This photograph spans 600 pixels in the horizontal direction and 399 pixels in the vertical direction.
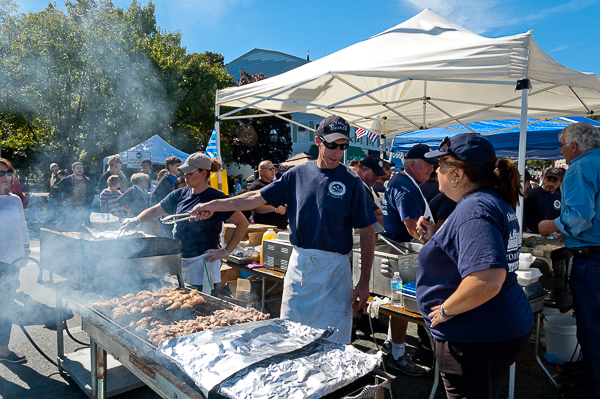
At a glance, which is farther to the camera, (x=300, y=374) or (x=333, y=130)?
(x=333, y=130)

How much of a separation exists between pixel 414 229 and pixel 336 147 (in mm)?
1246

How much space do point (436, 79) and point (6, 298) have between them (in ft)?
15.5

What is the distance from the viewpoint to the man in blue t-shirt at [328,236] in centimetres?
253

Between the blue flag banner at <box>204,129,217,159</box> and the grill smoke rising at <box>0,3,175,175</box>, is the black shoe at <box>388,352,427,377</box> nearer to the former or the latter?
the blue flag banner at <box>204,129,217,159</box>

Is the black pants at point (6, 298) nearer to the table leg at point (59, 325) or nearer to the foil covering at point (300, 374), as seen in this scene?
the table leg at point (59, 325)

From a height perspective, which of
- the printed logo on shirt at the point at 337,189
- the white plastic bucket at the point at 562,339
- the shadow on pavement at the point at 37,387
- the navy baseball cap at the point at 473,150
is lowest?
the shadow on pavement at the point at 37,387

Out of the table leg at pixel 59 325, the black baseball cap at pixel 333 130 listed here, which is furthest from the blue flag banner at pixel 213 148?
the black baseball cap at pixel 333 130

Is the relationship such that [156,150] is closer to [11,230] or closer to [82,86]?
[82,86]

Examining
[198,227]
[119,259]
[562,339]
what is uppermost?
[198,227]

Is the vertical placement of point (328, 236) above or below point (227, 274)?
above

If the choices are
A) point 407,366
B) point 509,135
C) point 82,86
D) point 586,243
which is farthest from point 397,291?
point 82,86

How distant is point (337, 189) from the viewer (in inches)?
99.5

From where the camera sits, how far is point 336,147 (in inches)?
99.1

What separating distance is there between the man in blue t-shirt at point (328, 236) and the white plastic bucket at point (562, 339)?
2432mm
